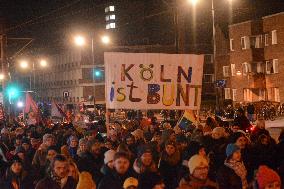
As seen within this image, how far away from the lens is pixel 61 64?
87.8 metres

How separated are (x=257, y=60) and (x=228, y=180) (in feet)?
149

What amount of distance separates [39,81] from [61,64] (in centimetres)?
1231

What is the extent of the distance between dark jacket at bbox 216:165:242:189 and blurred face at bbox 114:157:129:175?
1.17 meters

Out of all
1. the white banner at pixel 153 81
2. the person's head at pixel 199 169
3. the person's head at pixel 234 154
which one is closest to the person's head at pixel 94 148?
the white banner at pixel 153 81

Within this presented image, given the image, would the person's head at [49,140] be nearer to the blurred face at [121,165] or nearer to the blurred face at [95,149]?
the blurred face at [95,149]

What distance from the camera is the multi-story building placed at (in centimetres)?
4844

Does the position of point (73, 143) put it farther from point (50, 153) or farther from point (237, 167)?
point (237, 167)

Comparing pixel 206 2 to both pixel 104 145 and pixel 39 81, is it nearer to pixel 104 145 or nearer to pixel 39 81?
pixel 39 81

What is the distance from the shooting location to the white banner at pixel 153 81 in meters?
12.0

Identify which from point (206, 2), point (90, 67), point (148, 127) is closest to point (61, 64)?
point (90, 67)

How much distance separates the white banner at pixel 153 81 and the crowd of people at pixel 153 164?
0.80 meters

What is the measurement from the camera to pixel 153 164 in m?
7.71

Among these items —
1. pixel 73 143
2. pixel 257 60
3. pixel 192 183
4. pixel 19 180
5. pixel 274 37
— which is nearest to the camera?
pixel 192 183

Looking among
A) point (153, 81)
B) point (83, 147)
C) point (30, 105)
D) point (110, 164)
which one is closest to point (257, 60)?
point (30, 105)
